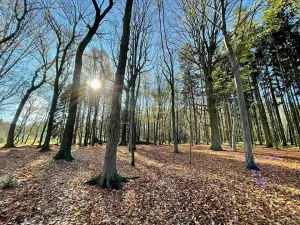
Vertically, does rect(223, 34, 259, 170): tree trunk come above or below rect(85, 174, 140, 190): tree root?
above

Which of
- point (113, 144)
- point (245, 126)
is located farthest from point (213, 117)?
point (113, 144)

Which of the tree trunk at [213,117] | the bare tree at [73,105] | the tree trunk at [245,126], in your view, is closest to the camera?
the tree trunk at [245,126]

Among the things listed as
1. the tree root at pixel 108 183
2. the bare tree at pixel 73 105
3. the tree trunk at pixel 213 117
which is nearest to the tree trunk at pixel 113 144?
the tree root at pixel 108 183

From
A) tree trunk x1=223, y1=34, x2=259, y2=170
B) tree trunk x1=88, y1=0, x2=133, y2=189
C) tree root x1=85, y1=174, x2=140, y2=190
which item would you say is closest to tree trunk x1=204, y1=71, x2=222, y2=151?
tree trunk x1=223, y1=34, x2=259, y2=170

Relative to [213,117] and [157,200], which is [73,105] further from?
[213,117]

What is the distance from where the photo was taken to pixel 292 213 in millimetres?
3117

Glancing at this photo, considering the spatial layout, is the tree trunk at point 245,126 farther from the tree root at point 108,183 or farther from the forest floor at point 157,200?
the tree root at point 108,183

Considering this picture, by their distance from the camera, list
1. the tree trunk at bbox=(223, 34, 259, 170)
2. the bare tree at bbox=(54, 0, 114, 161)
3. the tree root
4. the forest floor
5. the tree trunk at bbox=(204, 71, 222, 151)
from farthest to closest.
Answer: the tree trunk at bbox=(204, 71, 222, 151) < the bare tree at bbox=(54, 0, 114, 161) < the tree trunk at bbox=(223, 34, 259, 170) < the tree root < the forest floor

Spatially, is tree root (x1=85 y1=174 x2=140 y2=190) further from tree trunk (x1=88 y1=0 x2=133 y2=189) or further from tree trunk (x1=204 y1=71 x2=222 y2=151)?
tree trunk (x1=204 y1=71 x2=222 y2=151)

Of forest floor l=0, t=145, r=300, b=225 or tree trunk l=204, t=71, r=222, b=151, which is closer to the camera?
forest floor l=0, t=145, r=300, b=225

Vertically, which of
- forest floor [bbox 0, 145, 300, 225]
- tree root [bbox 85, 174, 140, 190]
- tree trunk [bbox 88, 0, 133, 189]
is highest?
tree trunk [bbox 88, 0, 133, 189]

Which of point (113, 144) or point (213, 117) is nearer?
point (113, 144)

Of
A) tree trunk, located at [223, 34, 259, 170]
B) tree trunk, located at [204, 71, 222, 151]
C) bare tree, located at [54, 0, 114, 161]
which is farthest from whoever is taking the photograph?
tree trunk, located at [204, 71, 222, 151]

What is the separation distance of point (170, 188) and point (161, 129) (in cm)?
2535
